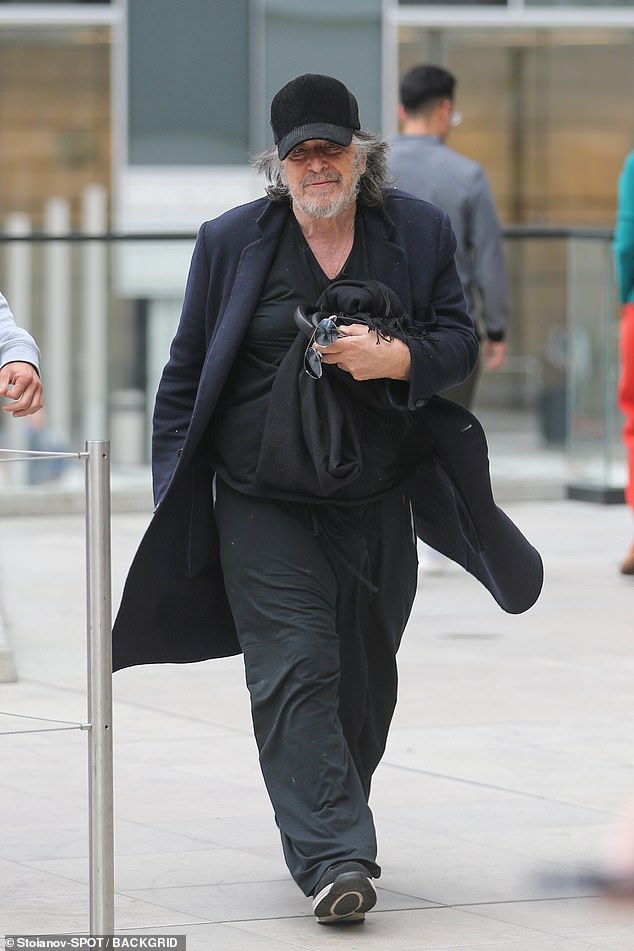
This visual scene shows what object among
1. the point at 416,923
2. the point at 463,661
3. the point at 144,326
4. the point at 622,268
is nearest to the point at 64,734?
the point at 463,661

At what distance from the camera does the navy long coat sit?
4.52m

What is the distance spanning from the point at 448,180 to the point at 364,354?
4316 millimetres

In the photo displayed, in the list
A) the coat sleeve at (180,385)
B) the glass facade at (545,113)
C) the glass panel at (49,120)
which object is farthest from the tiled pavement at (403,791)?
the glass facade at (545,113)

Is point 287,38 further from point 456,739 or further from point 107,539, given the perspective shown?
point 107,539

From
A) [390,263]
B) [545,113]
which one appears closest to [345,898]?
[390,263]

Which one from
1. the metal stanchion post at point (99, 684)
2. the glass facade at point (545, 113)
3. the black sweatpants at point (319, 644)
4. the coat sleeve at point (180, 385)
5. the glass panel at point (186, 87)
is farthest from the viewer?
the glass facade at point (545, 113)

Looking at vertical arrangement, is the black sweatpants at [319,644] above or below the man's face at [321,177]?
below

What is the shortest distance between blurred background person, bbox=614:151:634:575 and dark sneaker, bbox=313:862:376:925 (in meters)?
5.09

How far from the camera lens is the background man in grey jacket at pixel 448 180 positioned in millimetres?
8508

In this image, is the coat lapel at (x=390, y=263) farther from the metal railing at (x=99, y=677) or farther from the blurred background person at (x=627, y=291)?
the blurred background person at (x=627, y=291)

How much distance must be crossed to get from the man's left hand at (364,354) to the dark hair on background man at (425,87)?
4.28m

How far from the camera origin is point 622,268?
29.6 ft

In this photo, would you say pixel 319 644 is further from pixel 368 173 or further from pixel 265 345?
pixel 368 173

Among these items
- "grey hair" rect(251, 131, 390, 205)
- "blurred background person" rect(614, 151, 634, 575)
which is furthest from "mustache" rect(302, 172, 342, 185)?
"blurred background person" rect(614, 151, 634, 575)
